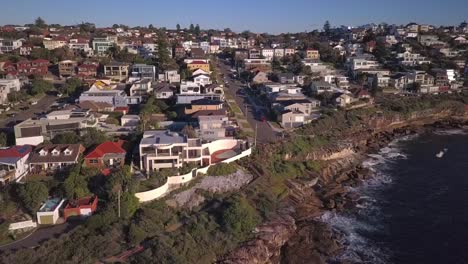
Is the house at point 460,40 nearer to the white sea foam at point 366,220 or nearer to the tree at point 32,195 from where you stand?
the white sea foam at point 366,220

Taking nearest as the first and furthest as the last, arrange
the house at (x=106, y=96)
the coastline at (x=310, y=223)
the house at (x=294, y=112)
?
the coastline at (x=310, y=223) → the house at (x=294, y=112) → the house at (x=106, y=96)

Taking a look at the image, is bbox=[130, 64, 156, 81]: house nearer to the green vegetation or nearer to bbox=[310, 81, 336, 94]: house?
bbox=[310, 81, 336, 94]: house

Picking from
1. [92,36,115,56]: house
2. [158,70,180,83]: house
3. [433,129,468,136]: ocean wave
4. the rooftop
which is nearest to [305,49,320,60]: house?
[158,70,180,83]: house

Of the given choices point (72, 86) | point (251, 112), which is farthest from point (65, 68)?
point (251, 112)

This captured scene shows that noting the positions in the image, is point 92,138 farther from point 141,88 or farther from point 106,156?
point 141,88

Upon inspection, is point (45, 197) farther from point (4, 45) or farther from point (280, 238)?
point (4, 45)

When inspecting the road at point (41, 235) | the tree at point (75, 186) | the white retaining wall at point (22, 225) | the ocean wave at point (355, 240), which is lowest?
the ocean wave at point (355, 240)

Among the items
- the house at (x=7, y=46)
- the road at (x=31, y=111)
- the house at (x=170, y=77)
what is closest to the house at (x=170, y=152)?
the road at (x=31, y=111)
